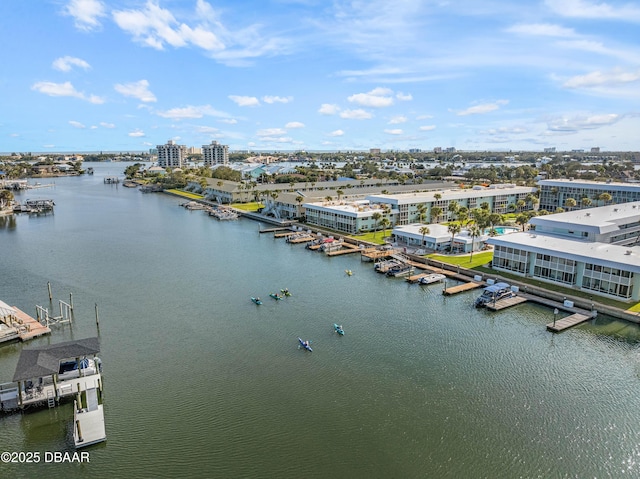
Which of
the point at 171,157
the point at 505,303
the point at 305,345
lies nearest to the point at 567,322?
the point at 505,303

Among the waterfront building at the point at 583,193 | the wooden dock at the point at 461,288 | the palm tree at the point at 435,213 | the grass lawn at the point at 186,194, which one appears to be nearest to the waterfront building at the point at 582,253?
the wooden dock at the point at 461,288

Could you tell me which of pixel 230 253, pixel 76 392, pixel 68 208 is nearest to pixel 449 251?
pixel 230 253

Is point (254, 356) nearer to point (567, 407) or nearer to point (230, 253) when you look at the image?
point (567, 407)

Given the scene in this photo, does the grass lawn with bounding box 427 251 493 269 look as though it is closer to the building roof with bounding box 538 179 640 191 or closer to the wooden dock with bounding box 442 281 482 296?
the wooden dock with bounding box 442 281 482 296

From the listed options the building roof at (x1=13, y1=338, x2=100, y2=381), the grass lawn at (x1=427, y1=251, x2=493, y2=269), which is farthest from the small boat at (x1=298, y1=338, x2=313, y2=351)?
the grass lawn at (x1=427, y1=251, x2=493, y2=269)

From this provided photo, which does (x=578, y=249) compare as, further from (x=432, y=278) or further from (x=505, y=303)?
(x=432, y=278)

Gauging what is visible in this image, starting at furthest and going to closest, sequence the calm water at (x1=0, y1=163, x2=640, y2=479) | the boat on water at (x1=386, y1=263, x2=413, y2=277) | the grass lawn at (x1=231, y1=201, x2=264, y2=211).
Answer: the grass lawn at (x1=231, y1=201, x2=264, y2=211) < the boat on water at (x1=386, y1=263, x2=413, y2=277) < the calm water at (x1=0, y1=163, x2=640, y2=479)

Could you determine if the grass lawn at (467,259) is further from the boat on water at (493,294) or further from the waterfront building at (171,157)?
the waterfront building at (171,157)
